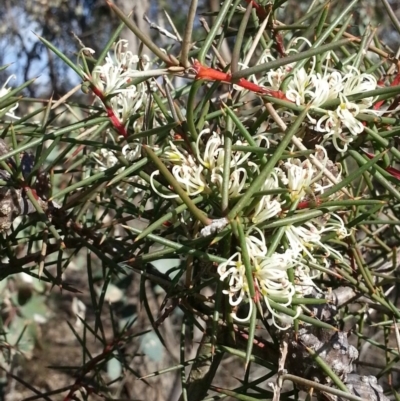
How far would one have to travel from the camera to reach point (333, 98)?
0.36m

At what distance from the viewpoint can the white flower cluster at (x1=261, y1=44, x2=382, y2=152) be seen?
36 centimetres

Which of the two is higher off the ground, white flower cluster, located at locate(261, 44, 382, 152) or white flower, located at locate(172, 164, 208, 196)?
white flower cluster, located at locate(261, 44, 382, 152)

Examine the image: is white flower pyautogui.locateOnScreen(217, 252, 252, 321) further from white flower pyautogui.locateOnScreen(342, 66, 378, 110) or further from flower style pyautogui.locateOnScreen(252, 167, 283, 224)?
white flower pyautogui.locateOnScreen(342, 66, 378, 110)

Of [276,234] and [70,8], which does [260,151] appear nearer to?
[276,234]

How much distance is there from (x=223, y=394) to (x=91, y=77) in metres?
0.23

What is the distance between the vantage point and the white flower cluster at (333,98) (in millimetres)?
357

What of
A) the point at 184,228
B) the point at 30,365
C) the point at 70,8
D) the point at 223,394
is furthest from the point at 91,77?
the point at 30,365

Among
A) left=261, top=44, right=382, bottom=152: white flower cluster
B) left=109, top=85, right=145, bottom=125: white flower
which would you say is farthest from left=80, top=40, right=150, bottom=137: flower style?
left=261, top=44, right=382, bottom=152: white flower cluster

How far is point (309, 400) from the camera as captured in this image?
379 mm

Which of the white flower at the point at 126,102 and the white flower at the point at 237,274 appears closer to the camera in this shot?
the white flower at the point at 237,274

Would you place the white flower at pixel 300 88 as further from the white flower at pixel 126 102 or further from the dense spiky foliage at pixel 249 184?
the white flower at pixel 126 102

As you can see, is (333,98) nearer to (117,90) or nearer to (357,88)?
(357,88)

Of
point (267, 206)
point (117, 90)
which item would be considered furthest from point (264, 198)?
point (117, 90)

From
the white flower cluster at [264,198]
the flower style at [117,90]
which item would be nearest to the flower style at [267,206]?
the white flower cluster at [264,198]
